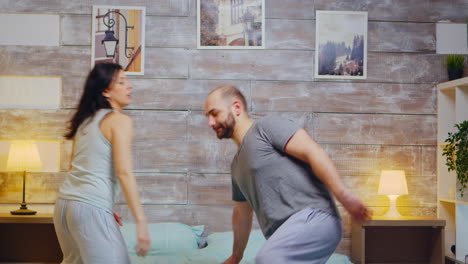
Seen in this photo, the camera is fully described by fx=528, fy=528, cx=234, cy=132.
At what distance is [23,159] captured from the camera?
361cm

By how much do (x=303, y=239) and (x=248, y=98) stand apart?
2.22 m

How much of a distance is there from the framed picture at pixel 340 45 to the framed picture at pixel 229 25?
1.47 feet

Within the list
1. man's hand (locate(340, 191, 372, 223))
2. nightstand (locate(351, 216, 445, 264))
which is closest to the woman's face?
man's hand (locate(340, 191, 372, 223))

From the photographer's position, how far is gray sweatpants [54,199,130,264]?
187 cm

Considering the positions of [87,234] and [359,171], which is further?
[359,171]

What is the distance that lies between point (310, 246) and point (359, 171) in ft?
7.40

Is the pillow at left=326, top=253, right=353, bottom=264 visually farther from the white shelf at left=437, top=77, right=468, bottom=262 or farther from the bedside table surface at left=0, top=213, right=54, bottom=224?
the bedside table surface at left=0, top=213, right=54, bottom=224

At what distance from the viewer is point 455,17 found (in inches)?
162

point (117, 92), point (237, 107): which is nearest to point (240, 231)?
point (237, 107)

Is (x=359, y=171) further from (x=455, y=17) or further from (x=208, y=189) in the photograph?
(x=455, y=17)

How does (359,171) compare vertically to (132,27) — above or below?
below

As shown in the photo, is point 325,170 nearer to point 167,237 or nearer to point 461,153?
point 167,237

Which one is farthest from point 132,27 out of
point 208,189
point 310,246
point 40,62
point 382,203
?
point 310,246

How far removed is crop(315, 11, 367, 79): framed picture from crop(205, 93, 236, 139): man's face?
200cm
